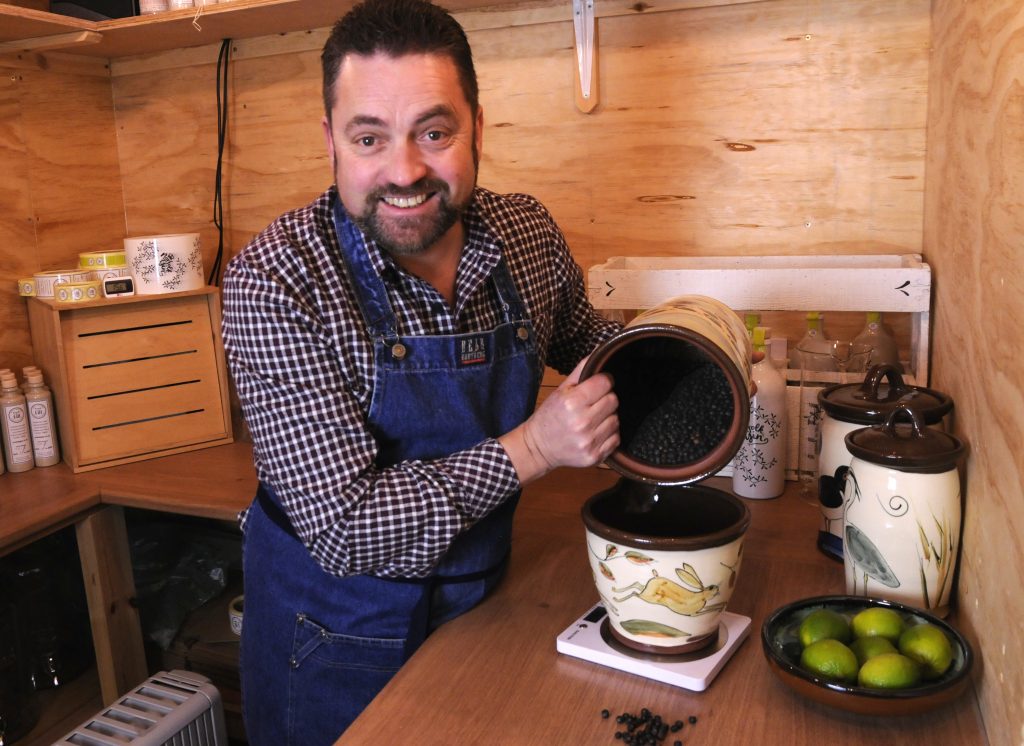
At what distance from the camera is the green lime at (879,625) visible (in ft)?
3.45

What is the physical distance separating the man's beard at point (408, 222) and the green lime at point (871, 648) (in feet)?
2.49

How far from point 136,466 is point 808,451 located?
57.5 inches

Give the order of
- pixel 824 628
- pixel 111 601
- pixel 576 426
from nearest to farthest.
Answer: pixel 824 628
pixel 576 426
pixel 111 601

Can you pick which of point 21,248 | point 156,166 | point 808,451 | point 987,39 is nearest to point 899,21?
point 987,39

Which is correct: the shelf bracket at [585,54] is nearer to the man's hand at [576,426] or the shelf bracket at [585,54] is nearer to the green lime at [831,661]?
the man's hand at [576,426]

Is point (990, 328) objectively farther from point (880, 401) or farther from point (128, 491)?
point (128, 491)

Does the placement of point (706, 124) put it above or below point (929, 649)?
above

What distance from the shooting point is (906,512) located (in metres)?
1.14

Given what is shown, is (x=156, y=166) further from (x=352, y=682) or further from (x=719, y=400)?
(x=719, y=400)

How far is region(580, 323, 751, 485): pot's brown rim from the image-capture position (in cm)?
109

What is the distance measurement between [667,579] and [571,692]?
0.17 metres

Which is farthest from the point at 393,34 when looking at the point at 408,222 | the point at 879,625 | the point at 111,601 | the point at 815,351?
the point at 111,601

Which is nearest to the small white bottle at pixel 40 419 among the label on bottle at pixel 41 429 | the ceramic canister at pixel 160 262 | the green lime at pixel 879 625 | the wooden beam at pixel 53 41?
the label on bottle at pixel 41 429

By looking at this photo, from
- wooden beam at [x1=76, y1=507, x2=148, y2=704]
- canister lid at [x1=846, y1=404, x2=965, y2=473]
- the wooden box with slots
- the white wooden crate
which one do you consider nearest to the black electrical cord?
the wooden box with slots
